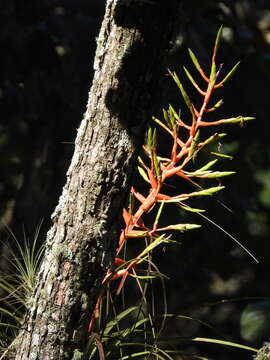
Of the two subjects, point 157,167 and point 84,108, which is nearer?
point 157,167

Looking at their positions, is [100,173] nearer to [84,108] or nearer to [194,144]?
[194,144]

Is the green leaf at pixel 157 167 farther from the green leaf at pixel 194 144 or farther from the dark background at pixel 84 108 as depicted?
the dark background at pixel 84 108

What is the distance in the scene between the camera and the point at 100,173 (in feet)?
2.75

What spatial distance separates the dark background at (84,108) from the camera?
2.13m

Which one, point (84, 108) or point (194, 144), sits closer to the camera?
point (194, 144)

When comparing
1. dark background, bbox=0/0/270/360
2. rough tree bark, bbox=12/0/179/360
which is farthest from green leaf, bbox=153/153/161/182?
dark background, bbox=0/0/270/360

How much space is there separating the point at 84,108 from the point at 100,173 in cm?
140

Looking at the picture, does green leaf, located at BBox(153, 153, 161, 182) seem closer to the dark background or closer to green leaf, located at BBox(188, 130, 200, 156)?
green leaf, located at BBox(188, 130, 200, 156)

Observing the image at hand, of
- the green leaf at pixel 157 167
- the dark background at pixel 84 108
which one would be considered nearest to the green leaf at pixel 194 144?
the green leaf at pixel 157 167

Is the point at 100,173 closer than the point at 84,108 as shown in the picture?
Yes

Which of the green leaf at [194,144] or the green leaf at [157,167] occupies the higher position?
the green leaf at [194,144]

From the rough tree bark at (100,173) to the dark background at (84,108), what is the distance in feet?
3.44

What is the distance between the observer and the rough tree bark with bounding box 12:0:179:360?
0.83 metres

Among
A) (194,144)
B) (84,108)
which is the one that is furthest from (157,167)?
(84,108)
